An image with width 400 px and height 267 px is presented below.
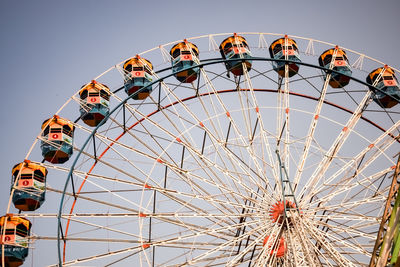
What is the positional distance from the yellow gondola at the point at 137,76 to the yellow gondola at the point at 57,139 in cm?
292

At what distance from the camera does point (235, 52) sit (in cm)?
1964

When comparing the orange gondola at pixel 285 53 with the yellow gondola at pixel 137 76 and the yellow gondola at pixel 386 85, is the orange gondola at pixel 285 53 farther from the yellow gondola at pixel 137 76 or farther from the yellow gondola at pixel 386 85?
the yellow gondola at pixel 137 76

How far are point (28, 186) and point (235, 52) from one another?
991 centimetres

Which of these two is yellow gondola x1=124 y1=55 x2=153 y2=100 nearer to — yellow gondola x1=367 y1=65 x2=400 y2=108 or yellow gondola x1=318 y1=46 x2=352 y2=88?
yellow gondola x1=318 y1=46 x2=352 y2=88

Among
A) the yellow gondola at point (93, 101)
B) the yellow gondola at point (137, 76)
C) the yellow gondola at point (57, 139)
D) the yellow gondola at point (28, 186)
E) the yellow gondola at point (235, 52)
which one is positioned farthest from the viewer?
the yellow gondola at point (235, 52)

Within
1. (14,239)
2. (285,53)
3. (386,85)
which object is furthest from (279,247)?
(14,239)

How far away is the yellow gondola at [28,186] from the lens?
55.7 feet

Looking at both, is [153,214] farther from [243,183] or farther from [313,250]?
[313,250]

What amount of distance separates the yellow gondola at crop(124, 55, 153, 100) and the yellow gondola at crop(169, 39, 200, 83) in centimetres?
116

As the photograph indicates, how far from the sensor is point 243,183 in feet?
52.6

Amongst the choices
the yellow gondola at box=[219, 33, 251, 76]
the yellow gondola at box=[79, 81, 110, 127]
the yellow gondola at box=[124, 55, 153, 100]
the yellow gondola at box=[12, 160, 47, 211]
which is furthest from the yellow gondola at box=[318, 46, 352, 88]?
the yellow gondola at box=[12, 160, 47, 211]

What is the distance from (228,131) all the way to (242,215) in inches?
159

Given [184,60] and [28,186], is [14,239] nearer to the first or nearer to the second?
[28,186]

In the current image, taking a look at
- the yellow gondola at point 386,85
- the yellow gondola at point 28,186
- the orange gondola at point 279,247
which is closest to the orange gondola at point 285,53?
the yellow gondola at point 386,85
